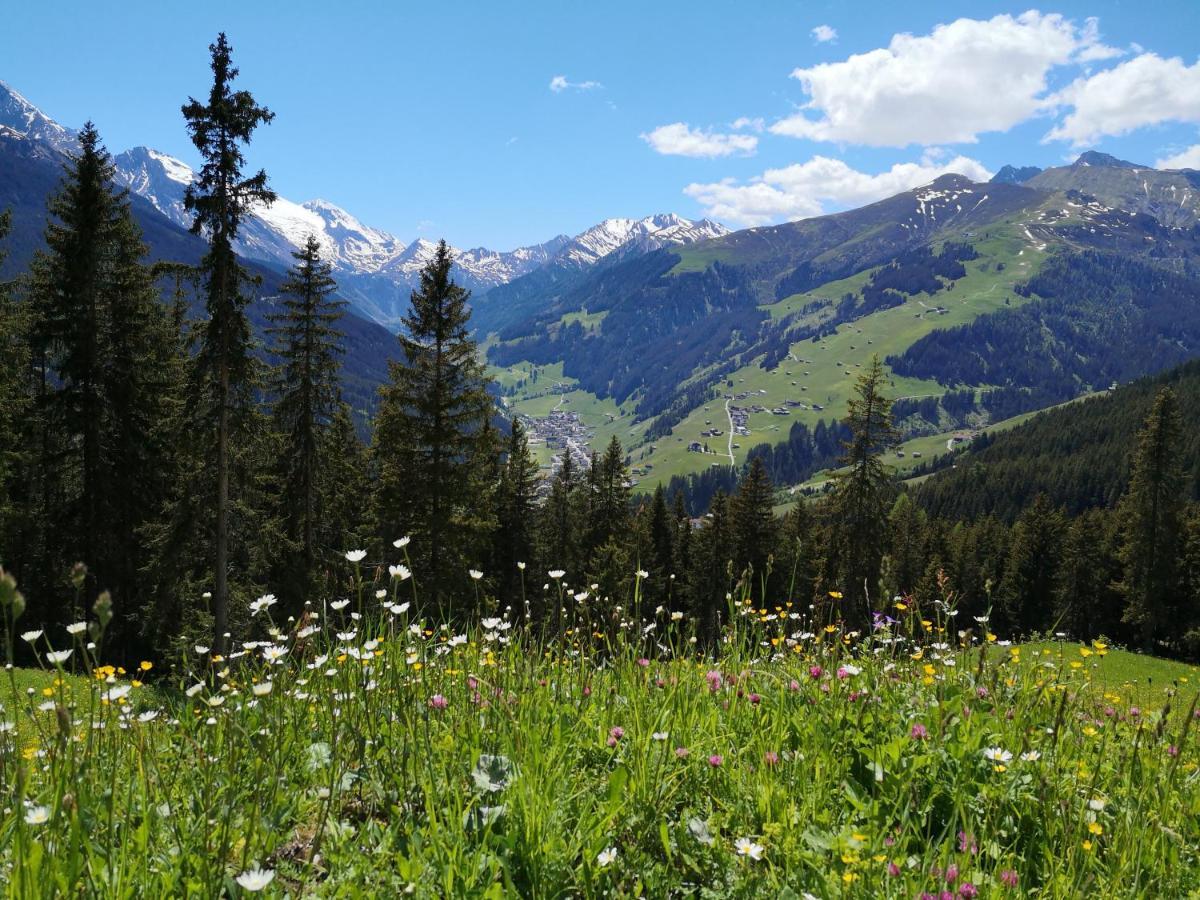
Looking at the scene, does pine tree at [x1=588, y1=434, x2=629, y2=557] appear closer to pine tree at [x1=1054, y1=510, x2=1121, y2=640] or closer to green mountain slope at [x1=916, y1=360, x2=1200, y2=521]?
pine tree at [x1=1054, y1=510, x2=1121, y2=640]

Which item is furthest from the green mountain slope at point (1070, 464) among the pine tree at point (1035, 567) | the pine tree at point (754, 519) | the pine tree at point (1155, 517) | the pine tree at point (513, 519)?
the pine tree at point (513, 519)

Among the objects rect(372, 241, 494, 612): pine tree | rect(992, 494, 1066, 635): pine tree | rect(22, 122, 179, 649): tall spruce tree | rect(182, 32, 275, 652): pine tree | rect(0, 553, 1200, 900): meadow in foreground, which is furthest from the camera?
rect(992, 494, 1066, 635): pine tree

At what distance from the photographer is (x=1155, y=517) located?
48406mm

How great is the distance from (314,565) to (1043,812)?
29.6 m

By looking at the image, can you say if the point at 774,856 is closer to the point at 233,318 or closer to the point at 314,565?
the point at 233,318

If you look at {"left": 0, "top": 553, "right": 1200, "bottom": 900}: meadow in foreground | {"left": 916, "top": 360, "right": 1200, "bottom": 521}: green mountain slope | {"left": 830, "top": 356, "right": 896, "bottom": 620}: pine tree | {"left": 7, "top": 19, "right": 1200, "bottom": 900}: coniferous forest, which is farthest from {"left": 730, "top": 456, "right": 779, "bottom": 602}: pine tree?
{"left": 916, "top": 360, "right": 1200, "bottom": 521}: green mountain slope

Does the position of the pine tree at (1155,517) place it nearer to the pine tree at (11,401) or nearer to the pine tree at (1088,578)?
the pine tree at (1088,578)

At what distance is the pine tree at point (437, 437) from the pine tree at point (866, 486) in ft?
65.8

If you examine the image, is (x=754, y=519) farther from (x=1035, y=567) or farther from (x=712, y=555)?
(x=1035, y=567)

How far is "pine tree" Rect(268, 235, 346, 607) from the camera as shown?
27391 millimetres

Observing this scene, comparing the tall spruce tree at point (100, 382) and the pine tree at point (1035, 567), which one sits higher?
the tall spruce tree at point (100, 382)

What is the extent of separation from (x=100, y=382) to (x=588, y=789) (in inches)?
1179

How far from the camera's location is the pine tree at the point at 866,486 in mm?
36469

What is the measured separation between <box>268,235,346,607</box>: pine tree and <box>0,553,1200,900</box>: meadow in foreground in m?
25.3
